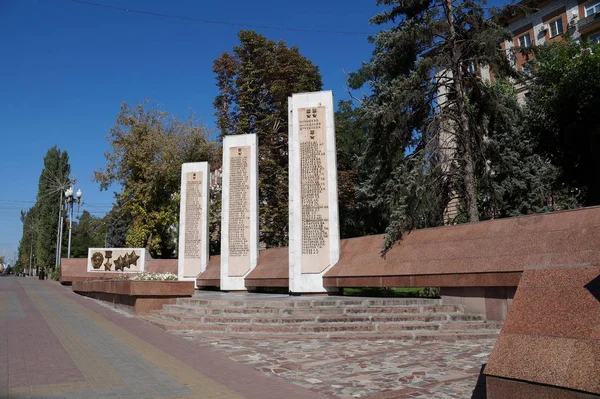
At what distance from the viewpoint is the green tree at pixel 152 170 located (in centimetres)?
2866

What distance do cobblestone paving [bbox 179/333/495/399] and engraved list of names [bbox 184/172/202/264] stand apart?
476 inches

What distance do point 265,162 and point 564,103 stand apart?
14.8 metres

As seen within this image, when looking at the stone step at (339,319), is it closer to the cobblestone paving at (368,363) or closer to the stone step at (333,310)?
the stone step at (333,310)

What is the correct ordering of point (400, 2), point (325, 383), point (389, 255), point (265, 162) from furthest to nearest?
point (265, 162), point (400, 2), point (389, 255), point (325, 383)

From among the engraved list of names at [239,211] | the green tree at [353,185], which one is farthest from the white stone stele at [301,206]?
the green tree at [353,185]

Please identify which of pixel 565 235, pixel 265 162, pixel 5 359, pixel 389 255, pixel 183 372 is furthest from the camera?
pixel 265 162

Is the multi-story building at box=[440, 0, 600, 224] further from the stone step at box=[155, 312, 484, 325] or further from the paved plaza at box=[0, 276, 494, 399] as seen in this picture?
the paved plaza at box=[0, 276, 494, 399]

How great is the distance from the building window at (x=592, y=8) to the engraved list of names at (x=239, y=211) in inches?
994

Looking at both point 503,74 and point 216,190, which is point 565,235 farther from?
point 216,190

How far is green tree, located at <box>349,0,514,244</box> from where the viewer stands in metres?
14.1

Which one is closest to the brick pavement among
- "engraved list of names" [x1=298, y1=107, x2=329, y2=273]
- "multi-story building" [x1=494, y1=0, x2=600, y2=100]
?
"engraved list of names" [x1=298, y1=107, x2=329, y2=273]

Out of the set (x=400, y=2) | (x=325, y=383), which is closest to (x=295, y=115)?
(x=400, y=2)

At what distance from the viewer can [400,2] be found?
16734mm

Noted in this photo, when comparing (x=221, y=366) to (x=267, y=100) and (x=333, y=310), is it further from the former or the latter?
(x=267, y=100)
